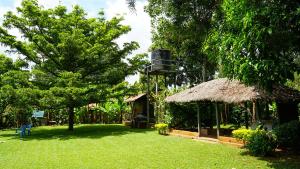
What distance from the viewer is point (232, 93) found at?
1504 centimetres

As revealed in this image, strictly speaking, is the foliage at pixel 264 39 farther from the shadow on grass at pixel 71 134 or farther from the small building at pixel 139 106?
the small building at pixel 139 106

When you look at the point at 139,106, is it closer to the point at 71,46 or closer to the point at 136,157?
the point at 71,46

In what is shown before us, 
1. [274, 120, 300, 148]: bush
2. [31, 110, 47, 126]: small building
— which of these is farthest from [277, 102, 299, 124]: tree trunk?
[31, 110, 47, 126]: small building

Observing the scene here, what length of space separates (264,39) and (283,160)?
168 inches

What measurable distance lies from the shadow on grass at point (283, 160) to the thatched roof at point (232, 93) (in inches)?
93.3

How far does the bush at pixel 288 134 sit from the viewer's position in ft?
40.3

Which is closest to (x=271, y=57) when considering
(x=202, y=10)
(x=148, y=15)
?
(x=202, y=10)

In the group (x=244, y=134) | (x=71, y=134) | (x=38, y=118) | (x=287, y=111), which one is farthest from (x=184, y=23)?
(x=38, y=118)

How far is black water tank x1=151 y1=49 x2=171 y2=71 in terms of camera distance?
2475 cm

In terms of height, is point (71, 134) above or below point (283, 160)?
above

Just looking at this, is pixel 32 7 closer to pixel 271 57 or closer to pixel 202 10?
pixel 202 10

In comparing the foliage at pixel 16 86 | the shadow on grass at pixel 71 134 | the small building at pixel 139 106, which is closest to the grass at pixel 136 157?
the shadow on grass at pixel 71 134

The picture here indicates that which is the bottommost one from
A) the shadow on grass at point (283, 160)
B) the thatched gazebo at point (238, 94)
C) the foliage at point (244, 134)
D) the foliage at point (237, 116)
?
the shadow on grass at point (283, 160)

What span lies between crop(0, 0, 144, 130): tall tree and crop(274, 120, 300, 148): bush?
1303 centimetres
